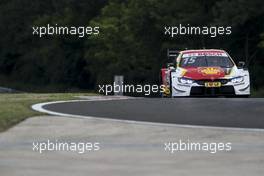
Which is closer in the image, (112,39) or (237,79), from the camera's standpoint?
(237,79)

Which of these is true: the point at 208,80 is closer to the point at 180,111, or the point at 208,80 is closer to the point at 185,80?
the point at 185,80

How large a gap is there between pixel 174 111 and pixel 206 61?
732 cm

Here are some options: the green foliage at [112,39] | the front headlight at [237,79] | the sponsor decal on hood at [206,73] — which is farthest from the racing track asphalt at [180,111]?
the green foliage at [112,39]

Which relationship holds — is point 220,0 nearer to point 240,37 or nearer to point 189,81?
point 240,37

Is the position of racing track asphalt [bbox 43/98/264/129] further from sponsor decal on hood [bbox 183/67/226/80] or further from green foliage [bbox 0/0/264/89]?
green foliage [bbox 0/0/264/89]

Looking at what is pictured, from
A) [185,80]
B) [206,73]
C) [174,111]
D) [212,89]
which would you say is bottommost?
[174,111]

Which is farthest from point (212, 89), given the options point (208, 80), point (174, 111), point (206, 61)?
point (174, 111)

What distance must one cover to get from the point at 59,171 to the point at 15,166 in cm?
58

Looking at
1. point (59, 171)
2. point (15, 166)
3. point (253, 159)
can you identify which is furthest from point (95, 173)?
point (253, 159)

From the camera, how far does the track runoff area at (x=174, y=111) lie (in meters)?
11.6

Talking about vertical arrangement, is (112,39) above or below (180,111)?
above

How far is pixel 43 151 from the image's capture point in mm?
9594

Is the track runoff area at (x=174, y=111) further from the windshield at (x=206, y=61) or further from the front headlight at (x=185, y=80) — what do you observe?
the windshield at (x=206, y=61)

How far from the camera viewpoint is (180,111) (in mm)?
13227
